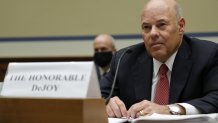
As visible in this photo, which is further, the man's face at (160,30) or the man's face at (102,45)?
the man's face at (102,45)

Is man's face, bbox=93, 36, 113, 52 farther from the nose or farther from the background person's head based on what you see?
the nose

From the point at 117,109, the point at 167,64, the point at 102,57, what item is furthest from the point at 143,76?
the point at 102,57

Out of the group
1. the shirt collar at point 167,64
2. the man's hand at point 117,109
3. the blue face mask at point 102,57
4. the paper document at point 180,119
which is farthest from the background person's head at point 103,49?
the paper document at point 180,119

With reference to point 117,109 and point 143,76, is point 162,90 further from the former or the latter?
point 117,109

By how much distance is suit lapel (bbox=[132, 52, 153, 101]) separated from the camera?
2.08 m

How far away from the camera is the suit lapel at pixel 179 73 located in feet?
6.56

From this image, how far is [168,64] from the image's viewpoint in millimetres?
2137

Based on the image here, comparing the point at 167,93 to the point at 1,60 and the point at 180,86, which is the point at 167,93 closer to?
the point at 180,86

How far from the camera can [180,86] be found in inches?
79.2

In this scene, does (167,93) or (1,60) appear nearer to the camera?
(167,93)

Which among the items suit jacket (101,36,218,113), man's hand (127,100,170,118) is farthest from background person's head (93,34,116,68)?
man's hand (127,100,170,118)

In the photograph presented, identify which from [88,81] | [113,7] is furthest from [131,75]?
[113,7]

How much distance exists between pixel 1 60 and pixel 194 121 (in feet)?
14.9

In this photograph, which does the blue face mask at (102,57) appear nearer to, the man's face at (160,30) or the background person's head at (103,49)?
the background person's head at (103,49)
